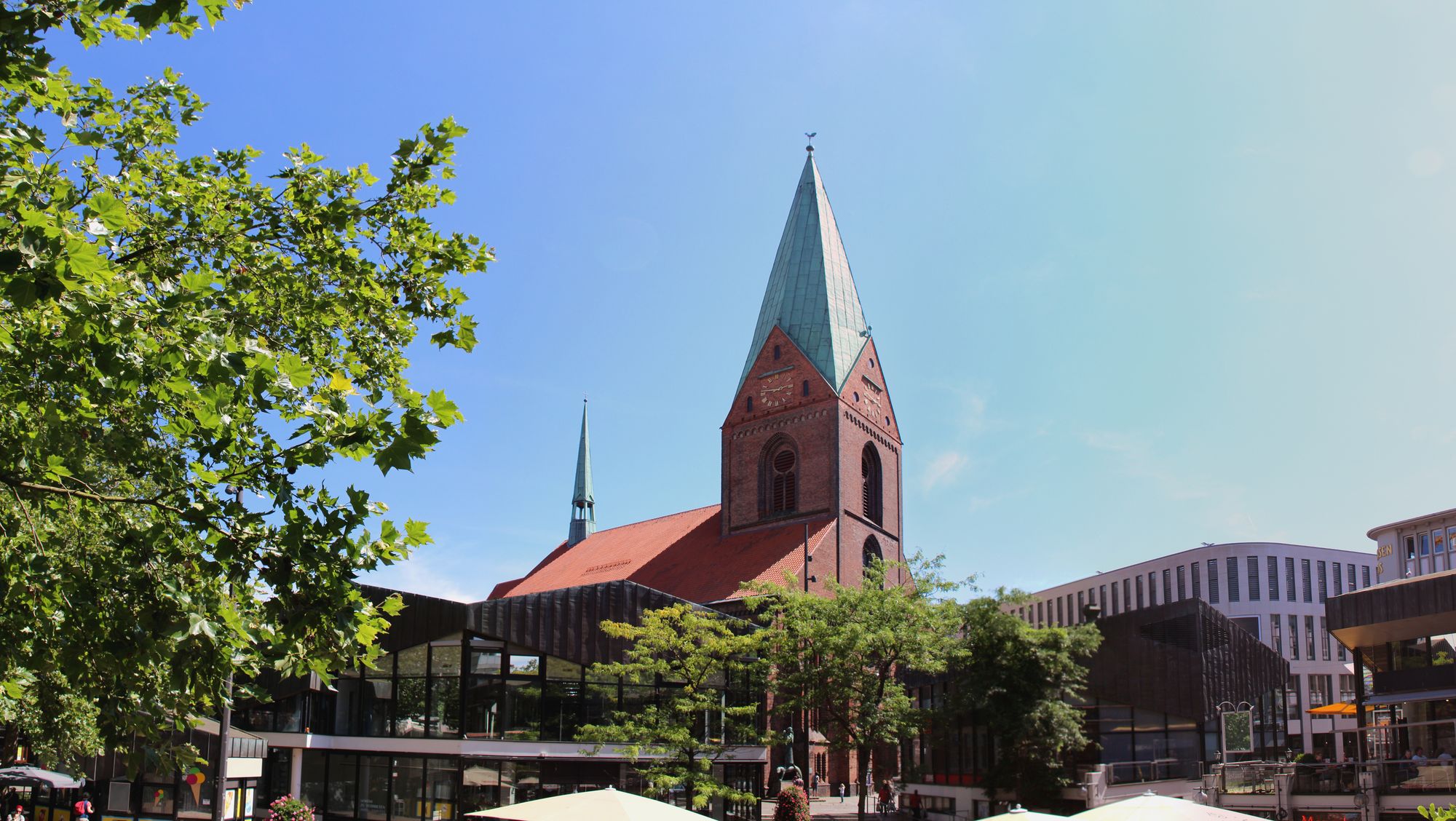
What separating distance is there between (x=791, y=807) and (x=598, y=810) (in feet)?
29.3

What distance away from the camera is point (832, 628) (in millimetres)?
30969

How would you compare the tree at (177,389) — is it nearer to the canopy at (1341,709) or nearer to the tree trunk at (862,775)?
the tree trunk at (862,775)

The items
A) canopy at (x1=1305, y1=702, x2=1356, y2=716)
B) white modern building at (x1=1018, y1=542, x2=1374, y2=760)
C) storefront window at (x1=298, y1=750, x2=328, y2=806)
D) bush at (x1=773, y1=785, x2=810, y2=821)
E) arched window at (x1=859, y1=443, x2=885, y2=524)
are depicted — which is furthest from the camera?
white modern building at (x1=1018, y1=542, x2=1374, y2=760)

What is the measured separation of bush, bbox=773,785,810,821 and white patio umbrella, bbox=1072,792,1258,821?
831cm

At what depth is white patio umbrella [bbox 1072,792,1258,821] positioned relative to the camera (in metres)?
14.0

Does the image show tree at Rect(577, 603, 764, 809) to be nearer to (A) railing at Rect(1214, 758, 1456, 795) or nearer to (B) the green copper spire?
(A) railing at Rect(1214, 758, 1456, 795)

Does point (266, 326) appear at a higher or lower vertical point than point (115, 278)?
higher

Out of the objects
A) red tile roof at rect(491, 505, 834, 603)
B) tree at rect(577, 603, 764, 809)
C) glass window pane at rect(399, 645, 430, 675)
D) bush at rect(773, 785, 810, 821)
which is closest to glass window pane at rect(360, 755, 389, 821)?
glass window pane at rect(399, 645, 430, 675)

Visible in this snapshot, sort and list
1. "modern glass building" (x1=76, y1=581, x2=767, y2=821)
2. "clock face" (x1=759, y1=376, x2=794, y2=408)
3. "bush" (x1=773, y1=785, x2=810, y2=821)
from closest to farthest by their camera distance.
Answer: "bush" (x1=773, y1=785, x2=810, y2=821) → "modern glass building" (x1=76, y1=581, x2=767, y2=821) → "clock face" (x1=759, y1=376, x2=794, y2=408)

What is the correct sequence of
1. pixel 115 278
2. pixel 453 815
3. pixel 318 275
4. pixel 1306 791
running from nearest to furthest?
pixel 115 278, pixel 318 275, pixel 1306 791, pixel 453 815

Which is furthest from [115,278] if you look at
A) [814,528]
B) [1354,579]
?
[1354,579]

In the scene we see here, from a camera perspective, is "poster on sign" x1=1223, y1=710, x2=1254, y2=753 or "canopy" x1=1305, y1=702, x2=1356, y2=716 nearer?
"poster on sign" x1=1223, y1=710, x2=1254, y2=753

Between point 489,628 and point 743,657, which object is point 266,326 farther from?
point 743,657

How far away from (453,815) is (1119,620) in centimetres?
1793
